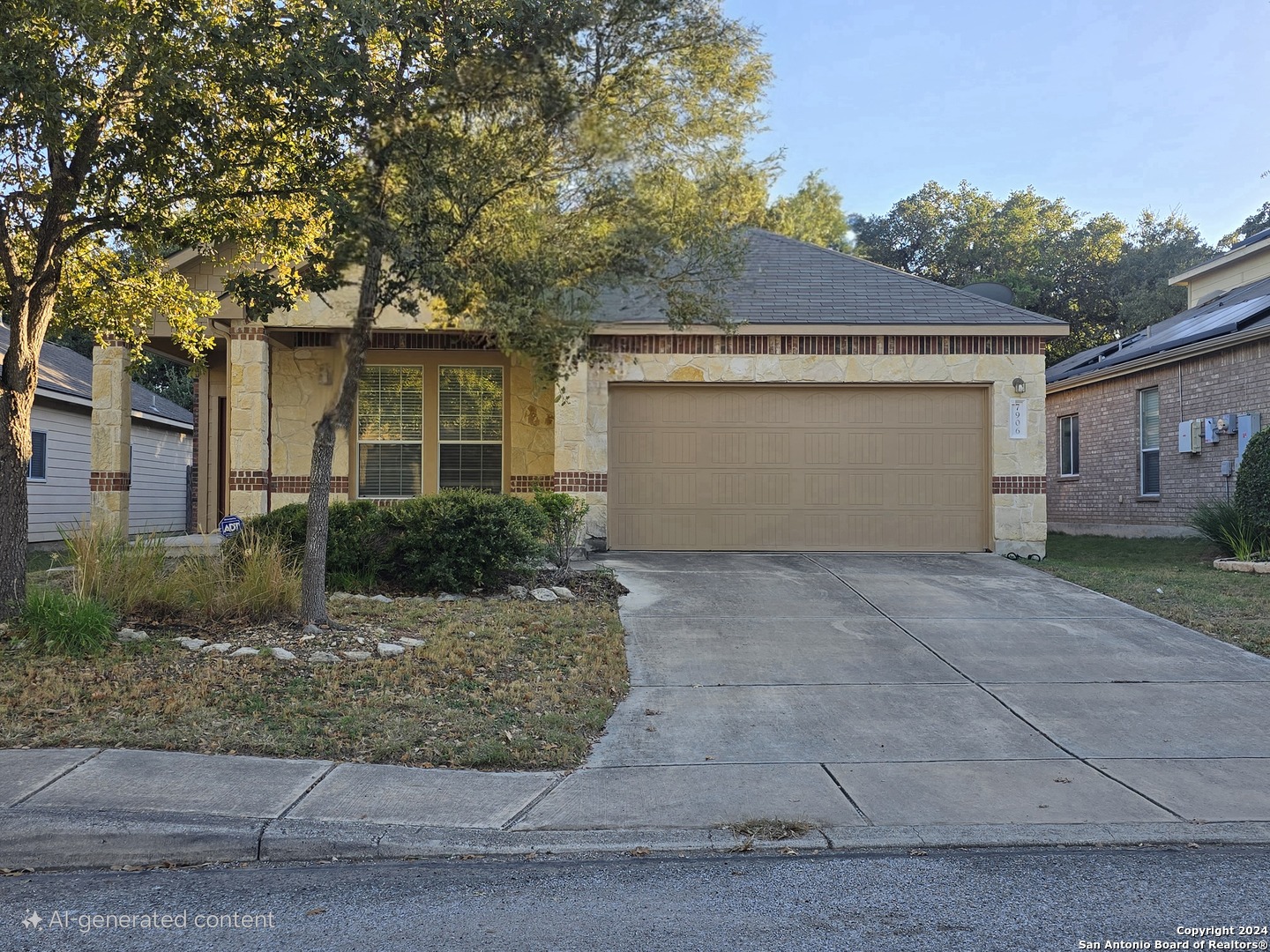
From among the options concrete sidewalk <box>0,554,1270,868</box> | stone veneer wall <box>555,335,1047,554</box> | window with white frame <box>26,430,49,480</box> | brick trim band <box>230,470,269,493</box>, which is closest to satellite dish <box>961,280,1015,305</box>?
stone veneer wall <box>555,335,1047,554</box>

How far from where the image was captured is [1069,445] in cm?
2159

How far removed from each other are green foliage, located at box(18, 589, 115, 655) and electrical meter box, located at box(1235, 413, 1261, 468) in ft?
50.5

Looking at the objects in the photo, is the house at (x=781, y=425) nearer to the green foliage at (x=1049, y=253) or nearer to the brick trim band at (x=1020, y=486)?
the brick trim band at (x=1020, y=486)

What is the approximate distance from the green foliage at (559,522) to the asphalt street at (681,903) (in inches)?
265

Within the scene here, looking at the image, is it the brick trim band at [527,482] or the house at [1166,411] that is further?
the house at [1166,411]

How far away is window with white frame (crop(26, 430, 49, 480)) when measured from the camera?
1852cm

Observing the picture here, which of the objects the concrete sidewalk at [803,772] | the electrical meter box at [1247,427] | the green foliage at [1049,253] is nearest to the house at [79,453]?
the concrete sidewalk at [803,772]

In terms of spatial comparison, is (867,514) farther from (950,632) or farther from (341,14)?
(341,14)

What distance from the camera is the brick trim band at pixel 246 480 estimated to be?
13164 millimetres

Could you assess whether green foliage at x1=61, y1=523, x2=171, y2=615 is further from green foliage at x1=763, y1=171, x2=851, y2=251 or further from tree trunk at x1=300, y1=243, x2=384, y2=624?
green foliage at x1=763, y1=171, x2=851, y2=251

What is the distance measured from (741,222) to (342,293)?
20.9ft

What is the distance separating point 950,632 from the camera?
8961mm

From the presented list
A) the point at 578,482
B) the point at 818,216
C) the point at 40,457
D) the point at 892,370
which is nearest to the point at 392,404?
the point at 578,482

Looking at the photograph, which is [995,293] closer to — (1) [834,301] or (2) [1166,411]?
(2) [1166,411]
